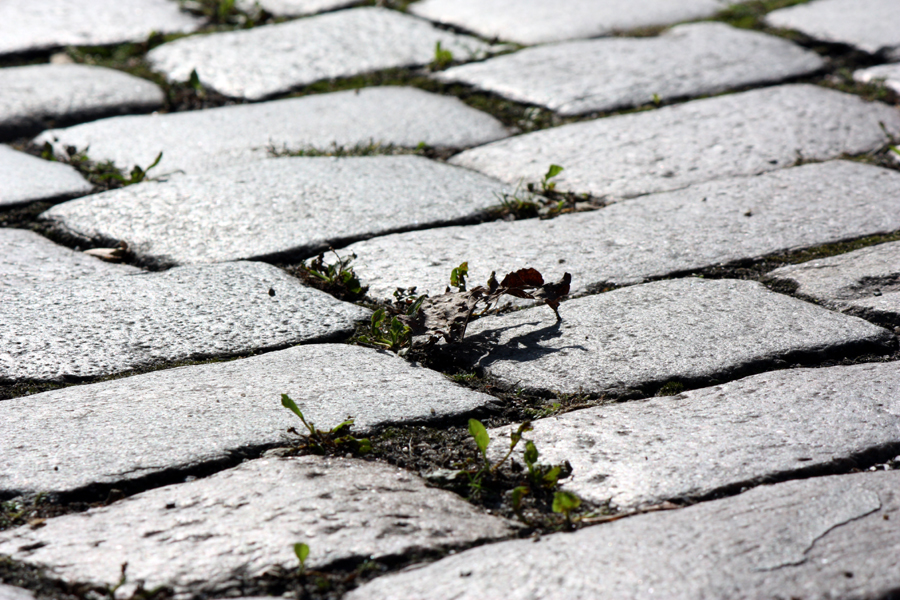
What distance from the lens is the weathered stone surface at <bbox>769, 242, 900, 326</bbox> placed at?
164 centimetres

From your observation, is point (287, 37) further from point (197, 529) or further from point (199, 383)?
point (197, 529)

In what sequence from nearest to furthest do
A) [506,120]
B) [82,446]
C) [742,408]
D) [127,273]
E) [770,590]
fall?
[770,590]
[82,446]
[742,408]
[127,273]
[506,120]

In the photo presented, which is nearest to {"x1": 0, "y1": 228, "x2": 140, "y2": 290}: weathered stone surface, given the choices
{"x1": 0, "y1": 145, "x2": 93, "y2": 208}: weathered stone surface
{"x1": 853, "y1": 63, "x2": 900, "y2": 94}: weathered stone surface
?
{"x1": 0, "y1": 145, "x2": 93, "y2": 208}: weathered stone surface

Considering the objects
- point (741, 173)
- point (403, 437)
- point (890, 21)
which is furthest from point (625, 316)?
point (890, 21)

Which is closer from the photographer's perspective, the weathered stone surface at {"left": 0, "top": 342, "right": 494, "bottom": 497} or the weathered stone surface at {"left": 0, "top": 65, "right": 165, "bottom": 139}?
the weathered stone surface at {"left": 0, "top": 342, "right": 494, "bottom": 497}

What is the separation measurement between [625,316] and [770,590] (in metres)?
0.73

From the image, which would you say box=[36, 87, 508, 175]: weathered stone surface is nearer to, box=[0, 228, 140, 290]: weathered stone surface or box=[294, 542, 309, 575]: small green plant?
box=[0, 228, 140, 290]: weathered stone surface

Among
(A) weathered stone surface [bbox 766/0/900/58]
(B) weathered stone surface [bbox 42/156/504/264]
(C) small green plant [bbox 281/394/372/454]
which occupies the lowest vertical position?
(C) small green plant [bbox 281/394/372/454]

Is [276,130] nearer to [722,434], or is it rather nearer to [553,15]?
[553,15]

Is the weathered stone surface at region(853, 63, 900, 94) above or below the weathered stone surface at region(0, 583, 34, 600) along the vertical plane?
above

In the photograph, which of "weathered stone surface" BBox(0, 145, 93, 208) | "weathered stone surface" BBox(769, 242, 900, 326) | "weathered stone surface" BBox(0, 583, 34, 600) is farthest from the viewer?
"weathered stone surface" BBox(0, 145, 93, 208)

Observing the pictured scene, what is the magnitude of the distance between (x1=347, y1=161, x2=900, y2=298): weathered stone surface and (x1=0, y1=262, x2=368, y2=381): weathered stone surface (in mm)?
189

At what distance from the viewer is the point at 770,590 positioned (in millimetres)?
933

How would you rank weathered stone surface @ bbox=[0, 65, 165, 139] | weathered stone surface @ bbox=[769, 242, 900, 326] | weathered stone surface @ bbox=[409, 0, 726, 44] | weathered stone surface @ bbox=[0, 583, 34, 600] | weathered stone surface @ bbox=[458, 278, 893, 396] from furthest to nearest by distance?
weathered stone surface @ bbox=[409, 0, 726, 44] < weathered stone surface @ bbox=[0, 65, 165, 139] < weathered stone surface @ bbox=[769, 242, 900, 326] < weathered stone surface @ bbox=[458, 278, 893, 396] < weathered stone surface @ bbox=[0, 583, 34, 600]
